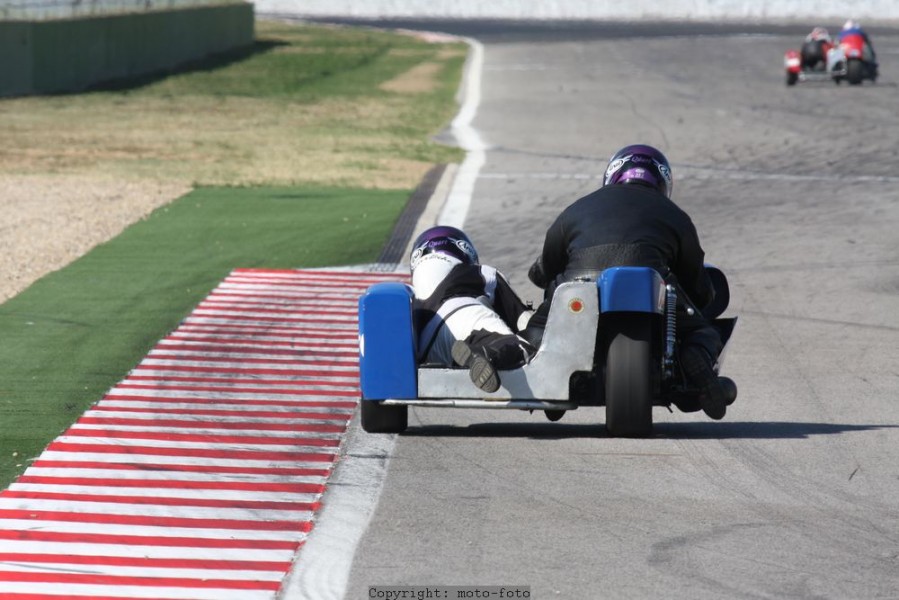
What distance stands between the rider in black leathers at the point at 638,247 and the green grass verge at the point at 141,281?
260 cm

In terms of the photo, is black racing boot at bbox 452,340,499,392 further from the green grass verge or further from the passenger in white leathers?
the green grass verge

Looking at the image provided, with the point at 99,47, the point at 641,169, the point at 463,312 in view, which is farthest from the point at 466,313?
the point at 99,47

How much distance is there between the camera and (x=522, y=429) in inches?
320

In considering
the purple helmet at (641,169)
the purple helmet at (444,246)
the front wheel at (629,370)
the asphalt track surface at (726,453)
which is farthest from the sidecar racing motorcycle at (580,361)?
the purple helmet at (641,169)

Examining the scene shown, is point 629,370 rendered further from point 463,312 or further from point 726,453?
point 463,312

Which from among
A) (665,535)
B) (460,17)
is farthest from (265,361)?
(460,17)

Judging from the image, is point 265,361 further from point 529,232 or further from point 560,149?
point 560,149

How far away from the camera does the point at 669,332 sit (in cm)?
755

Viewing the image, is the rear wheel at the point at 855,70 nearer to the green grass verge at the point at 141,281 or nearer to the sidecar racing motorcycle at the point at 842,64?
the sidecar racing motorcycle at the point at 842,64

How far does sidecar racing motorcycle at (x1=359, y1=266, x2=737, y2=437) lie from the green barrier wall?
2349cm

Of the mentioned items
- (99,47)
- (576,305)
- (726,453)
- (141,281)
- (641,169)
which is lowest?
(99,47)

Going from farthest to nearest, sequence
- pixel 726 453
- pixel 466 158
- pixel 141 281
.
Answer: pixel 466 158
pixel 141 281
pixel 726 453

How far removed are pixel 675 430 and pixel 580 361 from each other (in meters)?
0.89

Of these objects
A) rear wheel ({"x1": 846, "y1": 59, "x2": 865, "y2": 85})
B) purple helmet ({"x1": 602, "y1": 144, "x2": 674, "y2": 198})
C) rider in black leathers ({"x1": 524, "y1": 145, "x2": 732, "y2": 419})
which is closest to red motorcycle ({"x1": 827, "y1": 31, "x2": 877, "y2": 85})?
rear wheel ({"x1": 846, "y1": 59, "x2": 865, "y2": 85})
